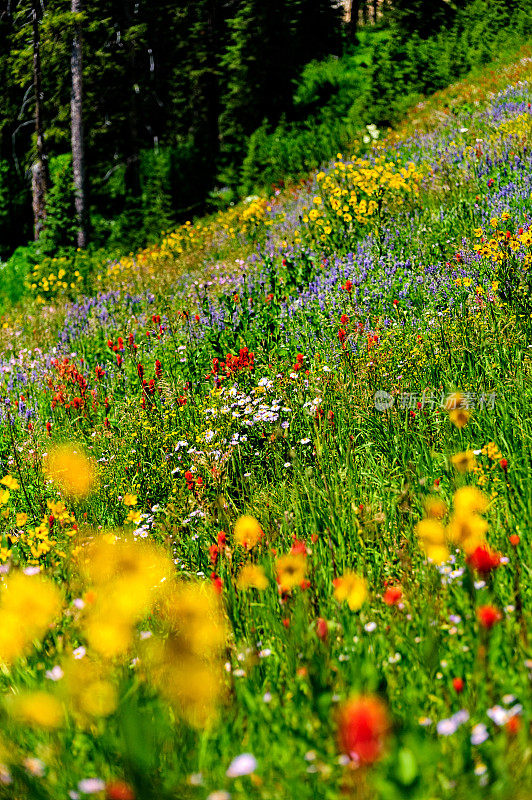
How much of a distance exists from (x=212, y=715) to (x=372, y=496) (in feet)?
4.43

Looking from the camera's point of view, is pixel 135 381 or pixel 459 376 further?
pixel 135 381

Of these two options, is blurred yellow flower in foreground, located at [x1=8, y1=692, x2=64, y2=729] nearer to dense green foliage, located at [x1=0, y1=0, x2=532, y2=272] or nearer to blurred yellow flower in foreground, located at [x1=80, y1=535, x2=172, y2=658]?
blurred yellow flower in foreground, located at [x1=80, y1=535, x2=172, y2=658]

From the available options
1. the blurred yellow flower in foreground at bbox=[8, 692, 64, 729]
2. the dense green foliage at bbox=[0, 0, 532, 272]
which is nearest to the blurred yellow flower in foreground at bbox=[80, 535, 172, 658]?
the blurred yellow flower in foreground at bbox=[8, 692, 64, 729]

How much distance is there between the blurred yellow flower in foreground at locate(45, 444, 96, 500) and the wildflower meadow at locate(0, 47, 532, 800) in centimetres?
2

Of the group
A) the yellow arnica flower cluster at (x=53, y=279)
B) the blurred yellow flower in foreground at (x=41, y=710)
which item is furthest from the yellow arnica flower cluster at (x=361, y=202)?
the blurred yellow flower in foreground at (x=41, y=710)

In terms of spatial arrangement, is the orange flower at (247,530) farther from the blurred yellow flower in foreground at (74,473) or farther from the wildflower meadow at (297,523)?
the blurred yellow flower in foreground at (74,473)

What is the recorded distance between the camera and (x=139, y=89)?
2302cm

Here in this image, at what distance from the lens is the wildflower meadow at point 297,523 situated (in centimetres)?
135

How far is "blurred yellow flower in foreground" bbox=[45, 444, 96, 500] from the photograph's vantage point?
11.2 feet

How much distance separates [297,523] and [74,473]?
4.65ft

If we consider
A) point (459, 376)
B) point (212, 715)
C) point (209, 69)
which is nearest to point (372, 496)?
point (459, 376)

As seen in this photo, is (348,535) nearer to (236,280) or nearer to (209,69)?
(236,280)

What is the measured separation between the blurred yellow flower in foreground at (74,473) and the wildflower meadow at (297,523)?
2cm

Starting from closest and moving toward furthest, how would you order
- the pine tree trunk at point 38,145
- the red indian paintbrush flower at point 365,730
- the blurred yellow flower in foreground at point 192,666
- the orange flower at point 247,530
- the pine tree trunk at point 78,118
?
the red indian paintbrush flower at point 365,730
the blurred yellow flower in foreground at point 192,666
the orange flower at point 247,530
the pine tree trunk at point 78,118
the pine tree trunk at point 38,145
